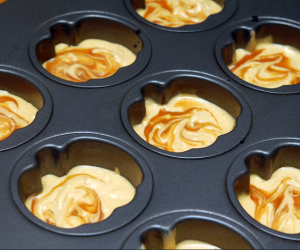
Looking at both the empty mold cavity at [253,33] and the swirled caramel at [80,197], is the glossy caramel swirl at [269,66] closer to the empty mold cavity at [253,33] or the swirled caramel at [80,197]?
the empty mold cavity at [253,33]

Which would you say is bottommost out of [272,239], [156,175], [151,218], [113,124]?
[272,239]

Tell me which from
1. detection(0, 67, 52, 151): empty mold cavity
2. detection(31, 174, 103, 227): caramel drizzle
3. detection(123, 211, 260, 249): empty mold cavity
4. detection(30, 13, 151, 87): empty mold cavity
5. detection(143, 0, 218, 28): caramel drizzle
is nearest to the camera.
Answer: detection(123, 211, 260, 249): empty mold cavity

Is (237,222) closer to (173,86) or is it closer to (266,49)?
(173,86)

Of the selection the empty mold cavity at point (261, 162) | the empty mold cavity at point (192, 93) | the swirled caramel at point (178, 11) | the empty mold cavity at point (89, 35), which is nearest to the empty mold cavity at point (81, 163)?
the empty mold cavity at point (192, 93)

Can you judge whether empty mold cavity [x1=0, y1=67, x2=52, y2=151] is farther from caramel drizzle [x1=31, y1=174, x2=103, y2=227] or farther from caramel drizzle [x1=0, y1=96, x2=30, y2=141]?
caramel drizzle [x1=31, y1=174, x2=103, y2=227]

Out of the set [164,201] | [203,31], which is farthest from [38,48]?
[164,201]

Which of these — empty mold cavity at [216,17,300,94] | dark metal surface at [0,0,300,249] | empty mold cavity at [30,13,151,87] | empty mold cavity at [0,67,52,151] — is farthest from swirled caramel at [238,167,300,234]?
empty mold cavity at [0,67,52,151]
